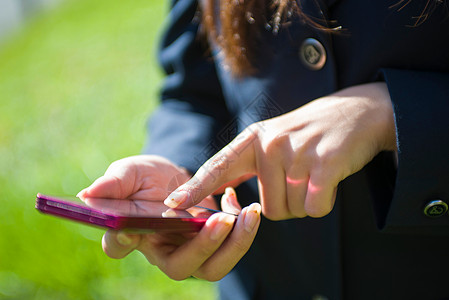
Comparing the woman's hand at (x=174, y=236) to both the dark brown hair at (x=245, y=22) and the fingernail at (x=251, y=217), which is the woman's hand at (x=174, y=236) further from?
the dark brown hair at (x=245, y=22)

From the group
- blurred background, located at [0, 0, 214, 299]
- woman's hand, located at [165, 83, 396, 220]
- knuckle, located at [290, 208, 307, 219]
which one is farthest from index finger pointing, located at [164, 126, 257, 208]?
blurred background, located at [0, 0, 214, 299]

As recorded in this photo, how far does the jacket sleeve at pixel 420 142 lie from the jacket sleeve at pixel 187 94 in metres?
0.45

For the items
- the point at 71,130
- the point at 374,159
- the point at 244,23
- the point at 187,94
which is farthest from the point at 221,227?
the point at 71,130

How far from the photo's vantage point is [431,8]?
2.30 ft

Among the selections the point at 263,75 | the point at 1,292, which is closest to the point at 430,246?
the point at 263,75

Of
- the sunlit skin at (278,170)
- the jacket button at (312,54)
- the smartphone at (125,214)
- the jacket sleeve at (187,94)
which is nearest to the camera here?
the smartphone at (125,214)

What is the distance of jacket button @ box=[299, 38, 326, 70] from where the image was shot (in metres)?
0.79

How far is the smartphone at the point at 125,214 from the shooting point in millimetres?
561

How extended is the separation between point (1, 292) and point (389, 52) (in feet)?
6.40

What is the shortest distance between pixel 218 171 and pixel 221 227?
91 millimetres

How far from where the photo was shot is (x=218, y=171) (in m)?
0.71

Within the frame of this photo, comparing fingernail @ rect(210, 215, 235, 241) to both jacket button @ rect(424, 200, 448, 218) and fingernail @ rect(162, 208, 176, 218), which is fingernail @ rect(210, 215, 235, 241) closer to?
fingernail @ rect(162, 208, 176, 218)

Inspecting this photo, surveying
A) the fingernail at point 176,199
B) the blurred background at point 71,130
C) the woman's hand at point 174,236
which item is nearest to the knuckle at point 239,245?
the woman's hand at point 174,236

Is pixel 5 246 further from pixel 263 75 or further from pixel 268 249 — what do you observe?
pixel 263 75
